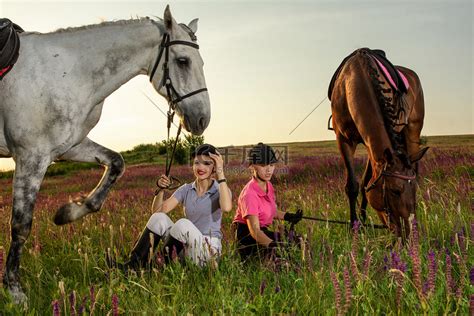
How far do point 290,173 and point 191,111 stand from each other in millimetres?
8860

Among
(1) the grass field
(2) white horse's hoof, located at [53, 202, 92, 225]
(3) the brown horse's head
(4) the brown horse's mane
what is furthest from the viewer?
(4) the brown horse's mane

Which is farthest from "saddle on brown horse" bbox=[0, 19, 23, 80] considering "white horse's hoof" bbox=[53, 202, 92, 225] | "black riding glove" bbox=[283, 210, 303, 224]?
"black riding glove" bbox=[283, 210, 303, 224]

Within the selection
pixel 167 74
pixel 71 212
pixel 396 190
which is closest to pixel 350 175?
pixel 396 190

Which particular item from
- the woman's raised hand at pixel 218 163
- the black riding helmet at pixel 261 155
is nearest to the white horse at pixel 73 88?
the woman's raised hand at pixel 218 163

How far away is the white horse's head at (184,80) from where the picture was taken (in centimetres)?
462

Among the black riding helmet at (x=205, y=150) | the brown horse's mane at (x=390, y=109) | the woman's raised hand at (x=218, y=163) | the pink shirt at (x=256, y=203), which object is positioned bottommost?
the pink shirt at (x=256, y=203)

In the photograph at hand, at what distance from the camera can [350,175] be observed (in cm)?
692

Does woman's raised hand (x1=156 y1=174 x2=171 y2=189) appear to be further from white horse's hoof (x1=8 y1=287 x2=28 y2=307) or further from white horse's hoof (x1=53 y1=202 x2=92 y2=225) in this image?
white horse's hoof (x1=8 y1=287 x2=28 y2=307)

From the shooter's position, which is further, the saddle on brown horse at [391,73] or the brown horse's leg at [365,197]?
the saddle on brown horse at [391,73]

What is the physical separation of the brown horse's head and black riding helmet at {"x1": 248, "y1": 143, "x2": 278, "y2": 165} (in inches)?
46.2

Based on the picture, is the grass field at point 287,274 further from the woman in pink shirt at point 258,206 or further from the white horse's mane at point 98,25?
the white horse's mane at point 98,25

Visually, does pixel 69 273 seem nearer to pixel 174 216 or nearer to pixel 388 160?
pixel 174 216

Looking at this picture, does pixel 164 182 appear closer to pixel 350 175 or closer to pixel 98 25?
pixel 98 25

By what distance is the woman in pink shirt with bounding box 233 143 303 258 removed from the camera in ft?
14.6
